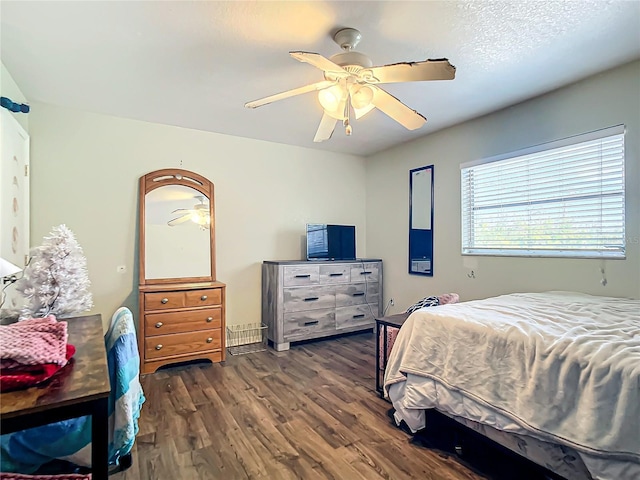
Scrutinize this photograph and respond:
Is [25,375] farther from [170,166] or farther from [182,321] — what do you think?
[170,166]

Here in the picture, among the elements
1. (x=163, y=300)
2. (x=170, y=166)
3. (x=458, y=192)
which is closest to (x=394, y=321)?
(x=458, y=192)

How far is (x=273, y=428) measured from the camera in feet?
7.33

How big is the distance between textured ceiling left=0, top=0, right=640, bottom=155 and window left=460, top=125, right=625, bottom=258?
57cm

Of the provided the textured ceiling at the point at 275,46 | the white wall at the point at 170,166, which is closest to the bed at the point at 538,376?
the textured ceiling at the point at 275,46

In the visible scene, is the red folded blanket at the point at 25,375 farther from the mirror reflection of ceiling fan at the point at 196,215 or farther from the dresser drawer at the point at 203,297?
the mirror reflection of ceiling fan at the point at 196,215

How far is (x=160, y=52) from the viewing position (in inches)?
89.5

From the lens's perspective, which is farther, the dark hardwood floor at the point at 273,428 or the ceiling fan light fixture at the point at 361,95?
the ceiling fan light fixture at the point at 361,95

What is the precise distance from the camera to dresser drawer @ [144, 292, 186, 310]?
3.19m

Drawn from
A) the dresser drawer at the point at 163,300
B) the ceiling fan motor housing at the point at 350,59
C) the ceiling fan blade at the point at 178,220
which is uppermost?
the ceiling fan motor housing at the point at 350,59

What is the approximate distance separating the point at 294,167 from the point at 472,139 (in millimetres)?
2198

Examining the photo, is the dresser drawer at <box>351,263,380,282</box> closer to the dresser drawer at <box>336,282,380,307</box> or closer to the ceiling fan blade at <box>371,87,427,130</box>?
the dresser drawer at <box>336,282,380,307</box>

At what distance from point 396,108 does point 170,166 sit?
265cm

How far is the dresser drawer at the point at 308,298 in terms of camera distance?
3938 mm

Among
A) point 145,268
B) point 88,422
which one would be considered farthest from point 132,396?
point 145,268
